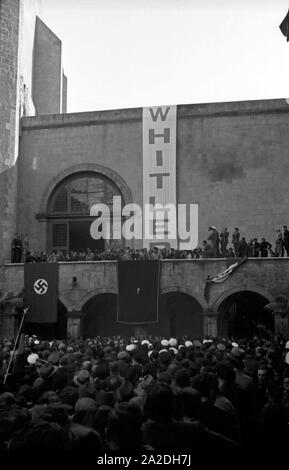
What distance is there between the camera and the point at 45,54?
130ft

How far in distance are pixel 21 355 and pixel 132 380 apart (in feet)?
7.26

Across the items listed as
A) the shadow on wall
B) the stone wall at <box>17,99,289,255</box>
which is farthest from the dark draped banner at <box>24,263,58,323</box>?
the stone wall at <box>17,99,289,255</box>

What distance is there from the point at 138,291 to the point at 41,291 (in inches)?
172

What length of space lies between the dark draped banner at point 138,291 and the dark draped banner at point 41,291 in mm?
2980

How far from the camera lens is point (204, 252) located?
2814 cm

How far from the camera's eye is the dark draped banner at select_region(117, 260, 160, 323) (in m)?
27.5

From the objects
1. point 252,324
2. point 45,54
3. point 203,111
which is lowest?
point 252,324

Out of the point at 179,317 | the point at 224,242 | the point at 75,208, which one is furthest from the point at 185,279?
the point at 75,208

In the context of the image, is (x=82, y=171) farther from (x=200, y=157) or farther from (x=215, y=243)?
(x=215, y=243)

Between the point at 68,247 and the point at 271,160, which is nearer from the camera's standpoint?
the point at 271,160

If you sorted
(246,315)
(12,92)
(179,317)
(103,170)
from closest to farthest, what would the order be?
(246,315)
(179,317)
(12,92)
(103,170)

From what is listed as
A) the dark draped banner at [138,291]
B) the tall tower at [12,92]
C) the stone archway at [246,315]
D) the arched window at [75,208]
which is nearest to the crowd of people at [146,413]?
the dark draped banner at [138,291]
